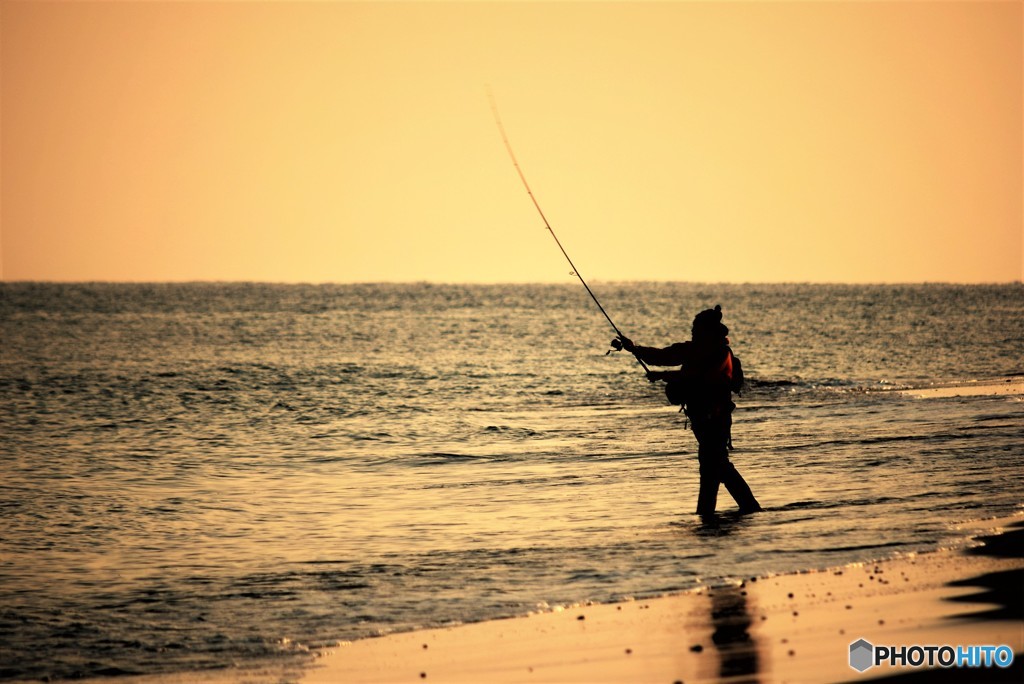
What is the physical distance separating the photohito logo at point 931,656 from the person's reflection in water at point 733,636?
545 millimetres

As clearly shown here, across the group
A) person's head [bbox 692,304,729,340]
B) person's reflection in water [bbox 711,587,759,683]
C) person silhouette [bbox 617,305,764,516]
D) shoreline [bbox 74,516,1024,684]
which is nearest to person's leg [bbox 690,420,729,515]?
person silhouette [bbox 617,305,764,516]

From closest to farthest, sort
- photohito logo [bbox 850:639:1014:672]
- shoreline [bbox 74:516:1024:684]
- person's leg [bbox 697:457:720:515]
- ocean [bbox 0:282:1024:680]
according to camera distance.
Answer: photohito logo [bbox 850:639:1014:672] → shoreline [bbox 74:516:1024:684] → ocean [bbox 0:282:1024:680] → person's leg [bbox 697:457:720:515]

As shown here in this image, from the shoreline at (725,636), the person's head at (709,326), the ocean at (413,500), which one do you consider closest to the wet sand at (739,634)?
the shoreline at (725,636)

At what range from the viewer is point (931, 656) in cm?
652

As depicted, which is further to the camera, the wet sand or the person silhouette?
the person silhouette

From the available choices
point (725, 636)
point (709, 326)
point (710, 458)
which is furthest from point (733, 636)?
point (709, 326)

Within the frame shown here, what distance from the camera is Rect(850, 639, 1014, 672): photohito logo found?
6.32 meters

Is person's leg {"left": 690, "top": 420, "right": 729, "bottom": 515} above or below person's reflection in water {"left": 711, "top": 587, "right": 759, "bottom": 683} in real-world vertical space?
above

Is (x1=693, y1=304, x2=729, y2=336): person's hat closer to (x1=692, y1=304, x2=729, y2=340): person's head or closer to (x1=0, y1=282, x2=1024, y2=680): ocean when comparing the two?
(x1=692, y1=304, x2=729, y2=340): person's head

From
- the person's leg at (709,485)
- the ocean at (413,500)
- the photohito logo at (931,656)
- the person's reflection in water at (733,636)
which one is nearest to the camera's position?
the photohito logo at (931,656)

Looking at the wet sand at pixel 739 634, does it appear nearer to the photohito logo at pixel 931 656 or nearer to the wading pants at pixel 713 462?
the photohito logo at pixel 931 656

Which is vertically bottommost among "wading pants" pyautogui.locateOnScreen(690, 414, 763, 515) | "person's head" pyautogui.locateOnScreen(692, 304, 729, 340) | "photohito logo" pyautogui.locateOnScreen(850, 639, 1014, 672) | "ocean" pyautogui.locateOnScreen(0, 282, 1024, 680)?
"ocean" pyautogui.locateOnScreen(0, 282, 1024, 680)

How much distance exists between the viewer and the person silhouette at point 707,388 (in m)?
11.5

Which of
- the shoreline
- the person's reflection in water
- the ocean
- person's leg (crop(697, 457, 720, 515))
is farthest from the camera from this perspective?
person's leg (crop(697, 457, 720, 515))
